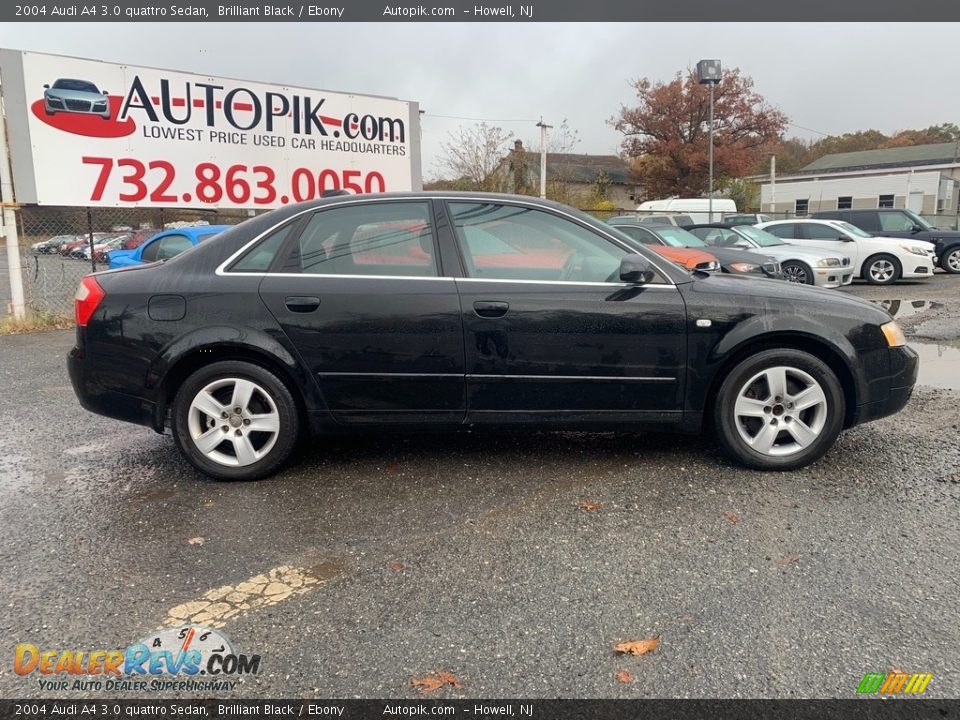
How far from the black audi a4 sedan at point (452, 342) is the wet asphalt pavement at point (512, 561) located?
362 mm

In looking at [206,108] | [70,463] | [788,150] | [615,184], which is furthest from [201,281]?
[788,150]

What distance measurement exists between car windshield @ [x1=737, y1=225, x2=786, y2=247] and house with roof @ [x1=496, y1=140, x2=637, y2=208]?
11855 millimetres

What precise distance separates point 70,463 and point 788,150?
236ft

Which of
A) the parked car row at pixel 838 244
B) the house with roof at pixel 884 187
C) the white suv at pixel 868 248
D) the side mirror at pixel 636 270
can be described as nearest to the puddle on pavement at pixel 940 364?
the parked car row at pixel 838 244

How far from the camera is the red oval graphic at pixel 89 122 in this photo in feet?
32.0

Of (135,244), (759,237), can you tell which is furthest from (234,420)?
(759,237)

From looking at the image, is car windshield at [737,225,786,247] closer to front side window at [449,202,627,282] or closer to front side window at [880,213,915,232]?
front side window at [880,213,915,232]

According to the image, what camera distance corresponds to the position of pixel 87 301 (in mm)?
3963

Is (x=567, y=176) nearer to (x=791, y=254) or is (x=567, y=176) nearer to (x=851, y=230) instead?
(x=851, y=230)

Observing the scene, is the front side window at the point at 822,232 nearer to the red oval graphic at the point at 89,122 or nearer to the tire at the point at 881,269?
the tire at the point at 881,269

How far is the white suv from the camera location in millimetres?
14883

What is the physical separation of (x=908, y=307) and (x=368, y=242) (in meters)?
10.4

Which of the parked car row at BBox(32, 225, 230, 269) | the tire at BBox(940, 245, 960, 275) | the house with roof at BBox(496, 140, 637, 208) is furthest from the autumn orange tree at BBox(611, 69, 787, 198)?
the parked car row at BBox(32, 225, 230, 269)

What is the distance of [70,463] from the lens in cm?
442
